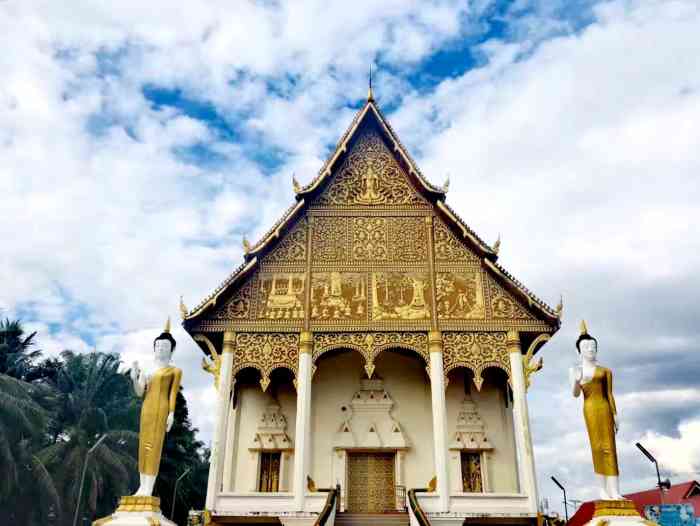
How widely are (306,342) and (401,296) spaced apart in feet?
7.42

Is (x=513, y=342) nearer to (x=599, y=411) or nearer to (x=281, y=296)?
(x=599, y=411)

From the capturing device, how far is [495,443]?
46.8ft

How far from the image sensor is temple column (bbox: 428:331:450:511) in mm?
11719

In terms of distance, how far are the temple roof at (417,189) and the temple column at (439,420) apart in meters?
2.09

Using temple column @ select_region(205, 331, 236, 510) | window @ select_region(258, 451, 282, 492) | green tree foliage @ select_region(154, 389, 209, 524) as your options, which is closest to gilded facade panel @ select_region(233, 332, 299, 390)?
temple column @ select_region(205, 331, 236, 510)

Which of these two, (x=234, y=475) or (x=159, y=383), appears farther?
(x=234, y=475)

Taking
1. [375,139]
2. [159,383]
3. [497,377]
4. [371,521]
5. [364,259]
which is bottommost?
[371,521]

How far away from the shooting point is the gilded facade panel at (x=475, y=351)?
12688mm

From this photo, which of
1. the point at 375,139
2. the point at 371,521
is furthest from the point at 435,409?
the point at 375,139

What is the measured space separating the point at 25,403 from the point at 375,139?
12.9m

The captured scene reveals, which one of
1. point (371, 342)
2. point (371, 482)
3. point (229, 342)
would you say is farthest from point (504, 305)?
point (229, 342)

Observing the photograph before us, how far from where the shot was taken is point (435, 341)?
12.8 m

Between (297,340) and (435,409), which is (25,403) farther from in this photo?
(435,409)

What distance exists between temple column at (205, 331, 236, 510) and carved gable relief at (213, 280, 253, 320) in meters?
0.39
